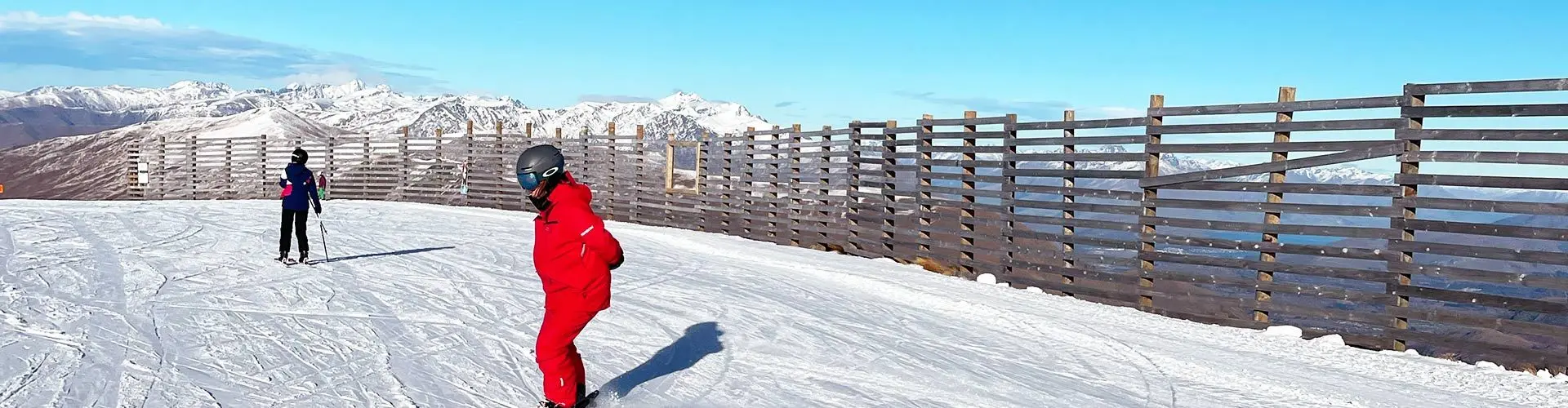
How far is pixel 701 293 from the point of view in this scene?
976cm

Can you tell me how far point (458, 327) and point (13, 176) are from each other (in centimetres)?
11721

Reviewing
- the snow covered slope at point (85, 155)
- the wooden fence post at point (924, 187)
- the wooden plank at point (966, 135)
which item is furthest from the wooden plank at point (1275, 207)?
the snow covered slope at point (85, 155)

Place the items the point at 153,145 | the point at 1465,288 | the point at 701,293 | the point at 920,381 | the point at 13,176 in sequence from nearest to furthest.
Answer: the point at 920,381 → the point at 1465,288 → the point at 701,293 → the point at 153,145 → the point at 13,176

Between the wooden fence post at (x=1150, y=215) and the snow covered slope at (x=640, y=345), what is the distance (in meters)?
0.29

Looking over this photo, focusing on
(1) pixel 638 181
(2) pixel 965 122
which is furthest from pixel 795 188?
(1) pixel 638 181

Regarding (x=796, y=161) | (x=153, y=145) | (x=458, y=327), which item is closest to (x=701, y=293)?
(x=458, y=327)

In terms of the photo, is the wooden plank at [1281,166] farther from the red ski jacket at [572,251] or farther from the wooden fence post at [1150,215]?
the red ski jacket at [572,251]

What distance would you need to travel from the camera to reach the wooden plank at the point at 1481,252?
6969 mm

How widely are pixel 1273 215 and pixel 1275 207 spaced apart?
85 mm

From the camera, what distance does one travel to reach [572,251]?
4.88 metres

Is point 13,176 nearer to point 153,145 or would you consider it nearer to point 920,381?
point 153,145

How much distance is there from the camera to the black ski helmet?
4883mm

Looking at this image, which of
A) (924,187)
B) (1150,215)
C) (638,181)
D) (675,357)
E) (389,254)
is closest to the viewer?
(675,357)

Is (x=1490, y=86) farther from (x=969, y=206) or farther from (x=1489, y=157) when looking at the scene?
(x=969, y=206)
